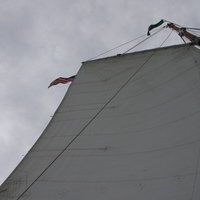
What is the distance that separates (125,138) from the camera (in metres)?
6.38

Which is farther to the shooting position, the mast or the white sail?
the mast

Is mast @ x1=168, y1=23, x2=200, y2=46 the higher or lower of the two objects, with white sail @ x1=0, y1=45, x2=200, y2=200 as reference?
higher

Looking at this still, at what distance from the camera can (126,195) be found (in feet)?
16.6

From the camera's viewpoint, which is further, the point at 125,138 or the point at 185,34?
the point at 185,34

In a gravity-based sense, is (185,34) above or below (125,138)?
above

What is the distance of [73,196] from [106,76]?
395cm

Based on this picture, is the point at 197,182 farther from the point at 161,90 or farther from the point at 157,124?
the point at 161,90

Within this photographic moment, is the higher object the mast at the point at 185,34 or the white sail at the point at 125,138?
the mast at the point at 185,34

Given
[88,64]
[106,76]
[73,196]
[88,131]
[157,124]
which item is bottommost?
[73,196]

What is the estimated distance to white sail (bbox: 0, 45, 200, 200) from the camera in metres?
5.21

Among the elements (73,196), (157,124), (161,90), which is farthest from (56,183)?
(161,90)

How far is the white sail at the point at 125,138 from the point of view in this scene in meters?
5.21

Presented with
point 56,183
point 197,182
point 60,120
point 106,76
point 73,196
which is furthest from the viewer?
point 106,76

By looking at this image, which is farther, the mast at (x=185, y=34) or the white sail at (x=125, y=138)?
the mast at (x=185, y=34)
